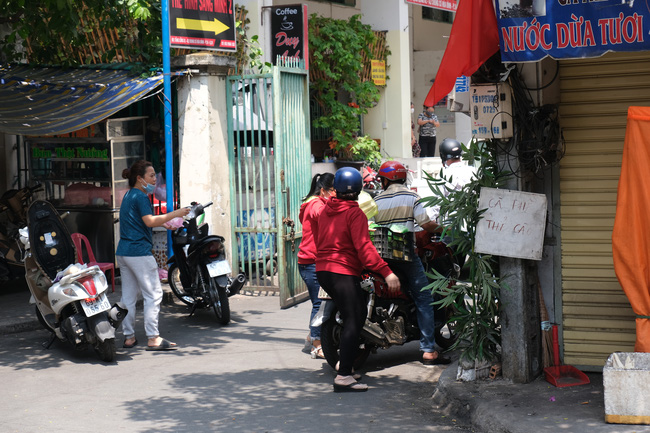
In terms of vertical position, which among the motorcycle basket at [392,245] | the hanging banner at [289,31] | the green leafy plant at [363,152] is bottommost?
the motorcycle basket at [392,245]

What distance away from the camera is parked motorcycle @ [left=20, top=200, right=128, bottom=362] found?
7.77 metres

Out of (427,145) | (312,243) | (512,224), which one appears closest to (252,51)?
(312,243)

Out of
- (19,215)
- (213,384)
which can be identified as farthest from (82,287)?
(19,215)

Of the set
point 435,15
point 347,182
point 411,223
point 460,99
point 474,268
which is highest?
point 435,15

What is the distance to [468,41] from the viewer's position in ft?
19.5

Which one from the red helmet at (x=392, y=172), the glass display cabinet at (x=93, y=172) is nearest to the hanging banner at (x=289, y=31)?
the glass display cabinet at (x=93, y=172)

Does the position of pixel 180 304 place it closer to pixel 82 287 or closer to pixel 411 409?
pixel 82 287

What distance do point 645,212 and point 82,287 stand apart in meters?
4.86

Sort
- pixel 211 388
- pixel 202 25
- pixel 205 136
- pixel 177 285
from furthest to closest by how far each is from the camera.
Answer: pixel 205 136, pixel 202 25, pixel 177 285, pixel 211 388

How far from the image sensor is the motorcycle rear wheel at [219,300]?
923cm

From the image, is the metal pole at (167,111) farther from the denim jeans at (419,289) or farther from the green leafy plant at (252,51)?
the denim jeans at (419,289)

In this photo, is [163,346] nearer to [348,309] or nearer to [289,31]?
[348,309]

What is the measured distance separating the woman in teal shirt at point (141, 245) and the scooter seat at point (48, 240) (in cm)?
62

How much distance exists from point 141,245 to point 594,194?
4.25m
